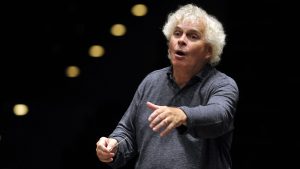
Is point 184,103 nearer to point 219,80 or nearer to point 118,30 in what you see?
point 219,80

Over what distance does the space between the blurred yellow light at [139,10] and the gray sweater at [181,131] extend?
0.81m

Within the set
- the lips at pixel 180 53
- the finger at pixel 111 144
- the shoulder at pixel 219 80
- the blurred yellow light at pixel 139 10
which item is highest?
the blurred yellow light at pixel 139 10

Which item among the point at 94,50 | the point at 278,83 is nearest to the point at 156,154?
the point at 278,83

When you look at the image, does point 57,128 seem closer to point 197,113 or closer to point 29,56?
point 29,56

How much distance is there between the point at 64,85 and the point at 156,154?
43.5 inches

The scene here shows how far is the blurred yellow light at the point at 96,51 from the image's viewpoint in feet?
9.57

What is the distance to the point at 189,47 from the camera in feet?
6.70

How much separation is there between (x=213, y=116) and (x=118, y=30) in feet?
4.35

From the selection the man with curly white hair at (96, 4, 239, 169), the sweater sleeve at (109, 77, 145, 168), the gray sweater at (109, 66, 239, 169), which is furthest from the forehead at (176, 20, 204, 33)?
the sweater sleeve at (109, 77, 145, 168)

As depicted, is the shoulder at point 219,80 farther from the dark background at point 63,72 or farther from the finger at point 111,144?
the dark background at point 63,72

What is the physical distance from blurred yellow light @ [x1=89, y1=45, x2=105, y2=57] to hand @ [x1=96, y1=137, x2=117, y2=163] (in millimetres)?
1009

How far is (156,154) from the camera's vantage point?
1.95m

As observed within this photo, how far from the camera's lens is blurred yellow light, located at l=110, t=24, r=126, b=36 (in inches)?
114

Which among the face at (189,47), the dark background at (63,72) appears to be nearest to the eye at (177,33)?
the face at (189,47)
